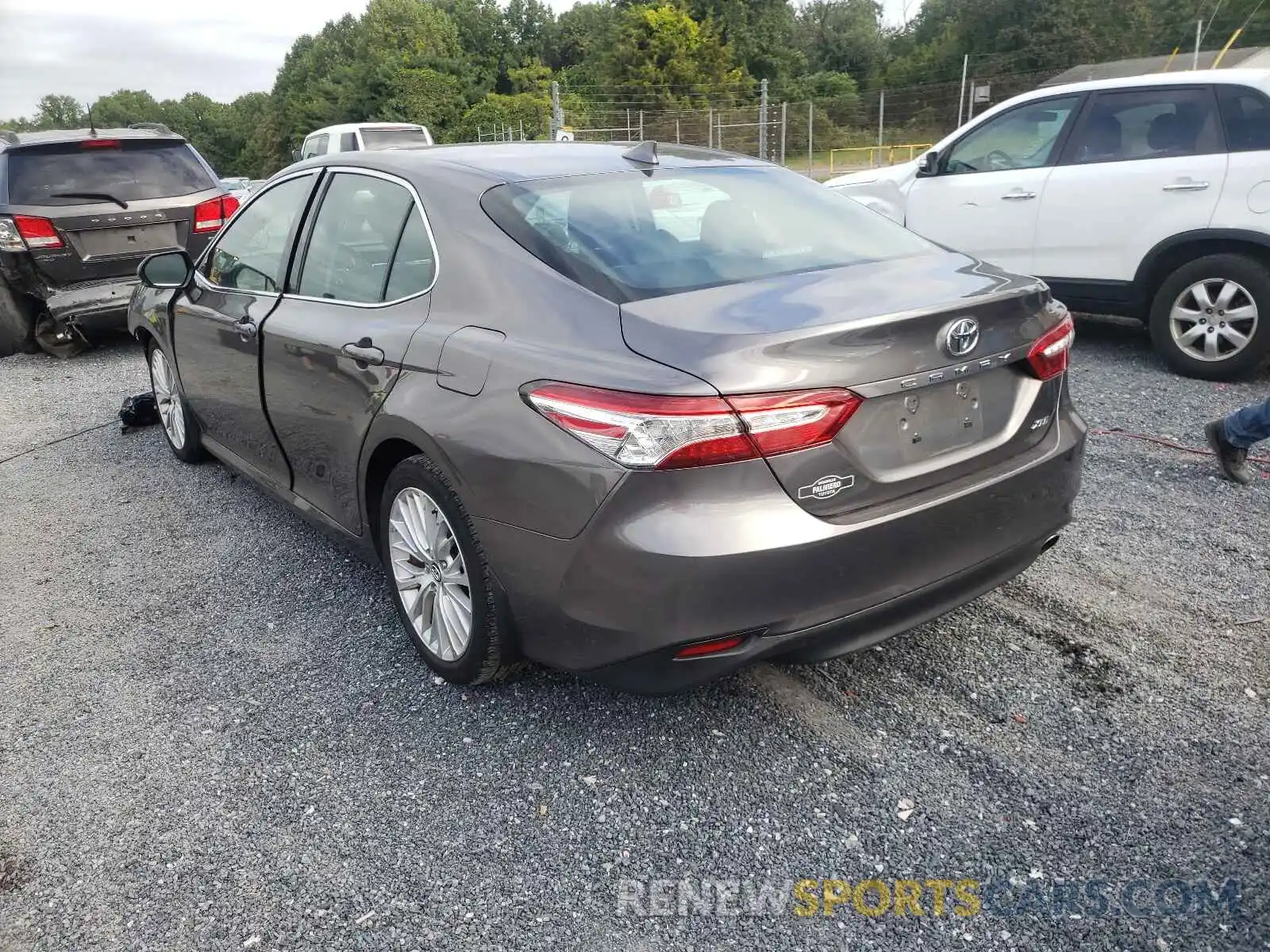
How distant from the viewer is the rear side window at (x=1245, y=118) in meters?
5.72

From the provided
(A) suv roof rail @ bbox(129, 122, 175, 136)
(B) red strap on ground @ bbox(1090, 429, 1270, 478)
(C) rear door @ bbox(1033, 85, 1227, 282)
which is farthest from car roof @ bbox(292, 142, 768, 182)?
(A) suv roof rail @ bbox(129, 122, 175, 136)

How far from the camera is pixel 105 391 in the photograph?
7438 mm

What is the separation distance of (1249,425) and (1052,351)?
2040 millimetres

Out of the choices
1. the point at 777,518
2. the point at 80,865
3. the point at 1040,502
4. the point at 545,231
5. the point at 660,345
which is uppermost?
the point at 545,231

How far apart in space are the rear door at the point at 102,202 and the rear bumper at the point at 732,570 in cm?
702

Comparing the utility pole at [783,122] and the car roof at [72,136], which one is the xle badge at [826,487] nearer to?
the car roof at [72,136]

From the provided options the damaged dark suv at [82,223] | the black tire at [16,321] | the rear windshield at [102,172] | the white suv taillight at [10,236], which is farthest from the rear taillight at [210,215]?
the black tire at [16,321]

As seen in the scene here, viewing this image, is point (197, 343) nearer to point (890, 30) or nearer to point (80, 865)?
point (80, 865)

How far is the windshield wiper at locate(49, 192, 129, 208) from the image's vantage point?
316 inches

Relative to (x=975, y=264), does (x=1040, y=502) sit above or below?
below

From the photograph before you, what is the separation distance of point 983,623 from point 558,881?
1.77 m

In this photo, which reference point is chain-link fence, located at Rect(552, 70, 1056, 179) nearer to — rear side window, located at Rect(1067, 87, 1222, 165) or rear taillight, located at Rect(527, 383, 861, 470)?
rear side window, located at Rect(1067, 87, 1222, 165)

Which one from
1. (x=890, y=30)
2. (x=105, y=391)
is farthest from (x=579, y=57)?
(x=105, y=391)

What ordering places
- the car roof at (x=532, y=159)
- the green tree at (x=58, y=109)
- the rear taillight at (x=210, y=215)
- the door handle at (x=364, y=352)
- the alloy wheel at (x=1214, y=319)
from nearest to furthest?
the door handle at (x=364, y=352) < the car roof at (x=532, y=159) < the alloy wheel at (x=1214, y=319) < the rear taillight at (x=210, y=215) < the green tree at (x=58, y=109)
